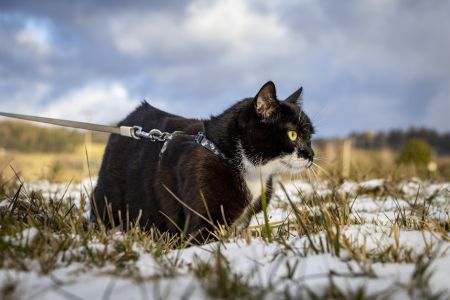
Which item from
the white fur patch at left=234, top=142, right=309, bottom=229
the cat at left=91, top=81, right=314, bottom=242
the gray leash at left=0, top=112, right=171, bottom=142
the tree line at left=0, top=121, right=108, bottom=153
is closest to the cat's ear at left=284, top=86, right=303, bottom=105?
the cat at left=91, top=81, right=314, bottom=242

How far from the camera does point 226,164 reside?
2926 millimetres

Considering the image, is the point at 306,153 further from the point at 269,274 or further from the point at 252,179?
the point at 269,274

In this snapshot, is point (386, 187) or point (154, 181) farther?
point (386, 187)

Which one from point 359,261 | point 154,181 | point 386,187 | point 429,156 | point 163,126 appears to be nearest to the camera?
point 359,261

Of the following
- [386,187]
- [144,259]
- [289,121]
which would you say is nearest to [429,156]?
[386,187]

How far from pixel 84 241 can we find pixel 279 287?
917 mm

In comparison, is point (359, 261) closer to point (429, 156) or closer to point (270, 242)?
point (270, 242)

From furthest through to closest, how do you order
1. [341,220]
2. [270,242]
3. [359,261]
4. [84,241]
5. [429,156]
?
1. [429,156]
2. [341,220]
3. [270,242]
4. [84,241]
5. [359,261]

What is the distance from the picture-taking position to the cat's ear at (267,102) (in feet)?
9.45

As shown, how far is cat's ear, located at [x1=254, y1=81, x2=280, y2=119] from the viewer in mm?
2879

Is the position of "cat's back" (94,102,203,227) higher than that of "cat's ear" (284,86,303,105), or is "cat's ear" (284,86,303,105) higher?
"cat's ear" (284,86,303,105)

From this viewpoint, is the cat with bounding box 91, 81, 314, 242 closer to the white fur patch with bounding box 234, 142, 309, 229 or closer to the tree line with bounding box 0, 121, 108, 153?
the white fur patch with bounding box 234, 142, 309, 229

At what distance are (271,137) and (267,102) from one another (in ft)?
0.85

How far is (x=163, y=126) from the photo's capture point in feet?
11.7
